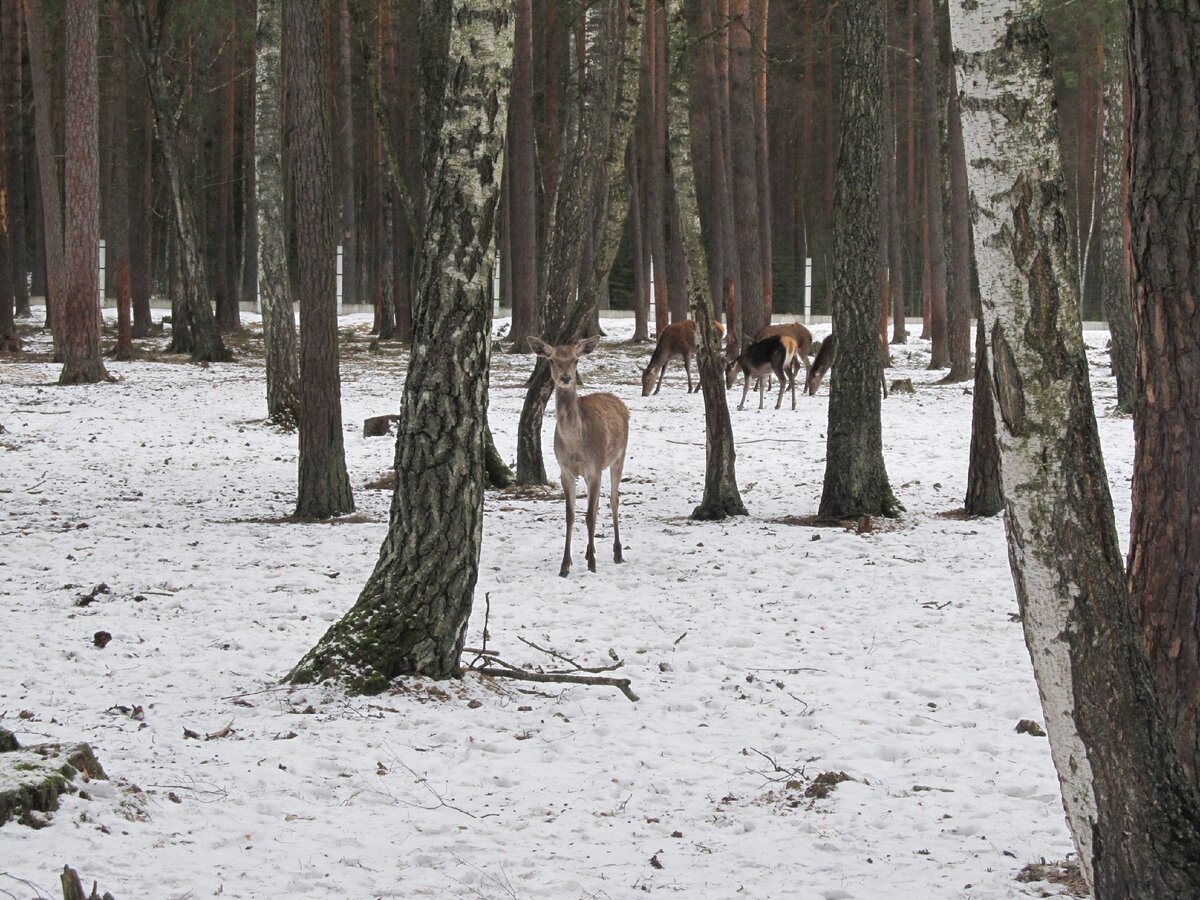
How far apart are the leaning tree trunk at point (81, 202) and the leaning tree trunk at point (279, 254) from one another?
12.8ft

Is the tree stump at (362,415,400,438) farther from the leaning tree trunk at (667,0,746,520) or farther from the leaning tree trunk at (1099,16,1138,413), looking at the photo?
the leaning tree trunk at (1099,16,1138,413)

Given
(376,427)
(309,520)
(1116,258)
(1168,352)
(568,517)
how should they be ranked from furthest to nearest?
(1116,258), (376,427), (309,520), (568,517), (1168,352)

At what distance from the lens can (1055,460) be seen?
3.39m

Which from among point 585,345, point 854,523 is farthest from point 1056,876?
point 854,523

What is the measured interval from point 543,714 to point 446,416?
1.50 m

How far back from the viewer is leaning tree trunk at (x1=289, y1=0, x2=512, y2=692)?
246 inches

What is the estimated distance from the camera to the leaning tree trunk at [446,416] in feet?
20.5

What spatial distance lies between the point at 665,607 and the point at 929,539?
2.87 meters

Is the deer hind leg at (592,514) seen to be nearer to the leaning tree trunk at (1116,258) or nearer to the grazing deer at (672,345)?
the leaning tree trunk at (1116,258)

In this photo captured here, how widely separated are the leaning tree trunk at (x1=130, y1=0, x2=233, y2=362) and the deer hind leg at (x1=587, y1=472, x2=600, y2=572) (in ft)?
50.0

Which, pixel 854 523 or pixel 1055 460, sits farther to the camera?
pixel 854 523

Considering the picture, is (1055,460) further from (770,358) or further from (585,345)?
(770,358)

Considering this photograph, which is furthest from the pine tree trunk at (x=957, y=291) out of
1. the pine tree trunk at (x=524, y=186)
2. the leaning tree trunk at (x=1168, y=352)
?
the leaning tree trunk at (x=1168, y=352)

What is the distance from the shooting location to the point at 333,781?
5129mm
